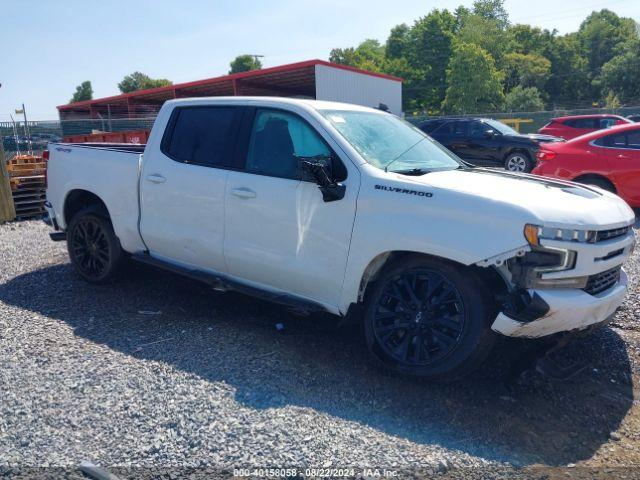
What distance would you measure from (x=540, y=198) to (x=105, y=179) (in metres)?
4.05

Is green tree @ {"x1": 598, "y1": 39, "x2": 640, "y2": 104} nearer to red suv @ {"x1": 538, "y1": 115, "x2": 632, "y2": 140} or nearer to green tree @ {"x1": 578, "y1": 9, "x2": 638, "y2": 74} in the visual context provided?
green tree @ {"x1": 578, "y1": 9, "x2": 638, "y2": 74}

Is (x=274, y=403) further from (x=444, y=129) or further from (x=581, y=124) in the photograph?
(x=581, y=124)

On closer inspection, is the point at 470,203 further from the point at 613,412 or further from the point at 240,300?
the point at 240,300

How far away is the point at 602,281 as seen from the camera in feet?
11.7

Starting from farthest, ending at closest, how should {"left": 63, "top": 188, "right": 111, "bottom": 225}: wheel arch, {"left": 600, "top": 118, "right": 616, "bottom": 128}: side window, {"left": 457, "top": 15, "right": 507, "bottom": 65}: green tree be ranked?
{"left": 457, "top": 15, "right": 507, "bottom": 65}: green tree, {"left": 600, "top": 118, "right": 616, "bottom": 128}: side window, {"left": 63, "top": 188, "right": 111, "bottom": 225}: wheel arch

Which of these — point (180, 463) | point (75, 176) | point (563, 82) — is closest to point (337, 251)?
point (180, 463)

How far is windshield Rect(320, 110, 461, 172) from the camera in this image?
13.5ft

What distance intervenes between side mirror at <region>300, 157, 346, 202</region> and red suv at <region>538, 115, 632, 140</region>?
16864 millimetres

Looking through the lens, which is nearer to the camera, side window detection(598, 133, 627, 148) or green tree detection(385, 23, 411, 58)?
side window detection(598, 133, 627, 148)

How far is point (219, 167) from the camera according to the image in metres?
4.61

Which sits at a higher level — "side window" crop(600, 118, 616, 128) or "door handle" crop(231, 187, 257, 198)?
"side window" crop(600, 118, 616, 128)

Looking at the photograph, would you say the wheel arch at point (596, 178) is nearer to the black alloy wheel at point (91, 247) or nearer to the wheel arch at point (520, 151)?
the wheel arch at point (520, 151)

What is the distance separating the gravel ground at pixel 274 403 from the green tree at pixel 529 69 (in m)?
69.6

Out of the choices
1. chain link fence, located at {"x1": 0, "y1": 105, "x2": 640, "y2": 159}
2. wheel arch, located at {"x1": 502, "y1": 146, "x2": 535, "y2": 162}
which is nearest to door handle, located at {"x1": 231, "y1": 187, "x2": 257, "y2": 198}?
chain link fence, located at {"x1": 0, "y1": 105, "x2": 640, "y2": 159}
